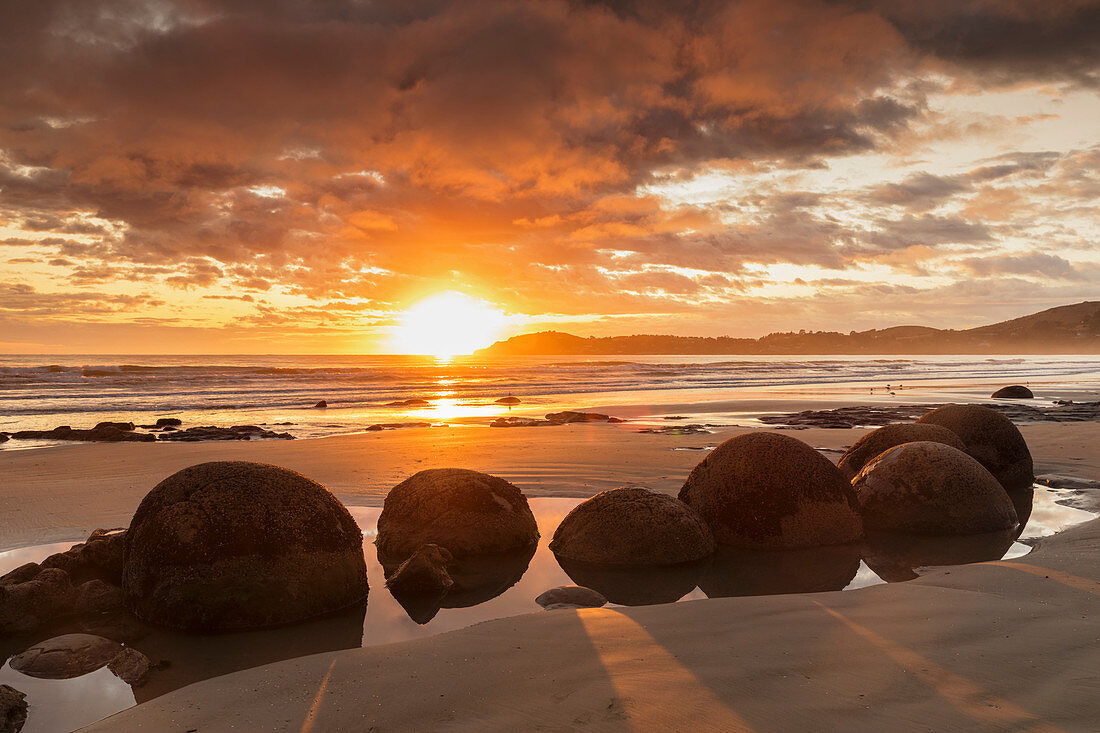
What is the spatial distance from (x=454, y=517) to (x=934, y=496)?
5456 mm

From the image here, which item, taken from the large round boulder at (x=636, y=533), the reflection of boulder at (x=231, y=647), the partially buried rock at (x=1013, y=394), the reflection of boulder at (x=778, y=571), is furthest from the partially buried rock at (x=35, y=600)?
the partially buried rock at (x=1013, y=394)

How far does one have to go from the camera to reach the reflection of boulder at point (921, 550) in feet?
21.4

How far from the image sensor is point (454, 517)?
283 inches

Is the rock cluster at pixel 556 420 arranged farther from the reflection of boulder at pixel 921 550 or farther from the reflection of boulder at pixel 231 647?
the reflection of boulder at pixel 231 647

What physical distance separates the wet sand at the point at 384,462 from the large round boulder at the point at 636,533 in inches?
111

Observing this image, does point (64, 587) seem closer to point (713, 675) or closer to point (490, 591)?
point (490, 591)

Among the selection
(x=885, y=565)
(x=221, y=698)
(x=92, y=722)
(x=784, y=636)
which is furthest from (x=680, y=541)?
(x=92, y=722)

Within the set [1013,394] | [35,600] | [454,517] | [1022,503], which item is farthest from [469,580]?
[1013,394]

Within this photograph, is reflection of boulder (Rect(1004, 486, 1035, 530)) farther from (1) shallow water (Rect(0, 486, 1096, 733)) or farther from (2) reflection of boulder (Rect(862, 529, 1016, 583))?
(2) reflection of boulder (Rect(862, 529, 1016, 583))

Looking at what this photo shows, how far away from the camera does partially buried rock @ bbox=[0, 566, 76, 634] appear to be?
4941 mm

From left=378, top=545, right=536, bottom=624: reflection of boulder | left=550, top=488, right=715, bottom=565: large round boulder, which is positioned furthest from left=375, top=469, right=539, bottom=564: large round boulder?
left=550, top=488, right=715, bottom=565: large round boulder

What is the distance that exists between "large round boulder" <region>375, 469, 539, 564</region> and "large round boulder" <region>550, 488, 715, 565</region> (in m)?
0.57

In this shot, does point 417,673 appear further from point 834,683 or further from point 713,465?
point 713,465

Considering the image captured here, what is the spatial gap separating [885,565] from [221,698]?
19.1 feet
